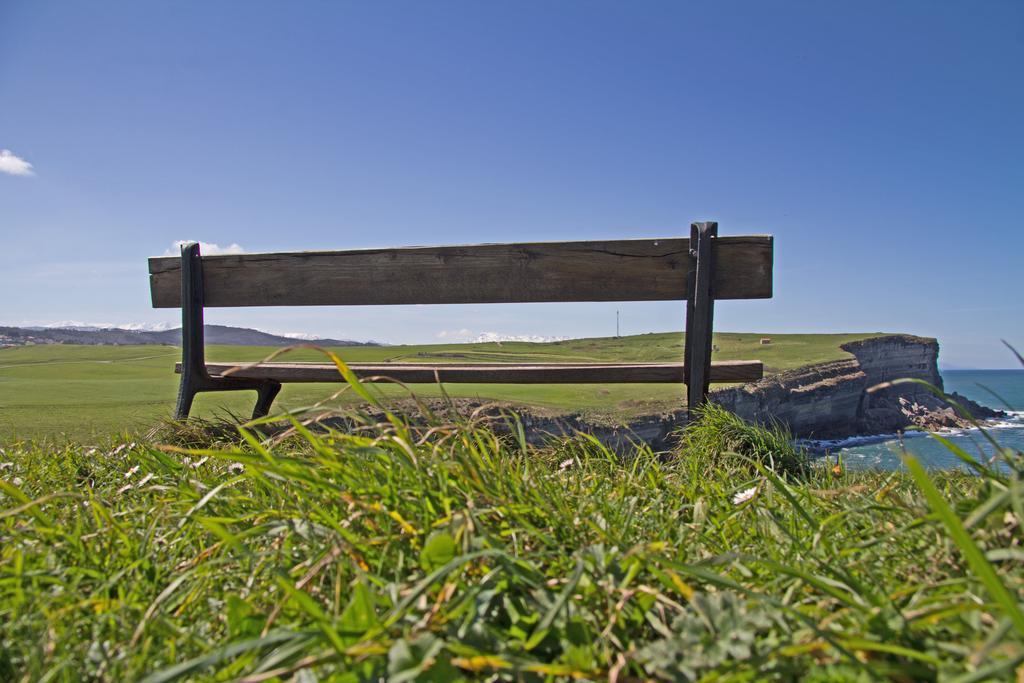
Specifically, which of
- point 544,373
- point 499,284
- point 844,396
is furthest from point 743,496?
point 844,396

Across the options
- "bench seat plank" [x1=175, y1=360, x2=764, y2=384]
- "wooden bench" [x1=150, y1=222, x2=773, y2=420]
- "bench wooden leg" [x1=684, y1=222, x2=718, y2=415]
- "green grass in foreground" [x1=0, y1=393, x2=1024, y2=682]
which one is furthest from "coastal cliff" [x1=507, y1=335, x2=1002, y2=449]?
"green grass in foreground" [x1=0, y1=393, x2=1024, y2=682]

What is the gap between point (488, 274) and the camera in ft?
11.4

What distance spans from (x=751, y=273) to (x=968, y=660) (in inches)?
104

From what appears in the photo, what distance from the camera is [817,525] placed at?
1.27 m

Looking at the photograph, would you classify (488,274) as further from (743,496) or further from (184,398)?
(743,496)

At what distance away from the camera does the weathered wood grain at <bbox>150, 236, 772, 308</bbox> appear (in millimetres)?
3227

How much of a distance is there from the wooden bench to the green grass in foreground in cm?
178

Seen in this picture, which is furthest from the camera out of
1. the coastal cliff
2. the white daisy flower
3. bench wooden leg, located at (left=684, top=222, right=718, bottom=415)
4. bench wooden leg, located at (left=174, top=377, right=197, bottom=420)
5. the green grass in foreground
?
the coastal cliff

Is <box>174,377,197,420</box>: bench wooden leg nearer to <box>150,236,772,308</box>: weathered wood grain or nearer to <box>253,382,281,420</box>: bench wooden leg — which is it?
<box>253,382,281,420</box>: bench wooden leg

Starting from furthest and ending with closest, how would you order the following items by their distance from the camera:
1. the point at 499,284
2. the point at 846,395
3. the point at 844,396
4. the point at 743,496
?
the point at 846,395, the point at 844,396, the point at 499,284, the point at 743,496

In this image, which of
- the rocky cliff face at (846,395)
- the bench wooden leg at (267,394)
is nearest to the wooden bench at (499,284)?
the bench wooden leg at (267,394)

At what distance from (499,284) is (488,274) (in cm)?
9

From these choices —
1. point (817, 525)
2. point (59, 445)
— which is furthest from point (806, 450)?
point (59, 445)

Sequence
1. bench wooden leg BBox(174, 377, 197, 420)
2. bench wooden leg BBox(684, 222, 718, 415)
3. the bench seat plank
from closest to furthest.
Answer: bench wooden leg BBox(684, 222, 718, 415)
the bench seat plank
bench wooden leg BBox(174, 377, 197, 420)
